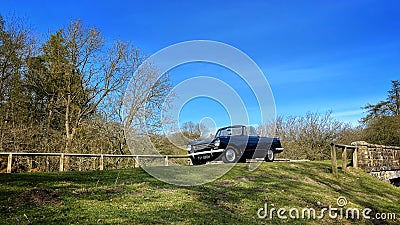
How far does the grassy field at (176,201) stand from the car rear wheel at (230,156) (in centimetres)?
272

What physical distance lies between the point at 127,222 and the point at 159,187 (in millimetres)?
2984

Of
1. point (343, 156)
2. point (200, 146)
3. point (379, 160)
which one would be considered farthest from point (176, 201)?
point (379, 160)

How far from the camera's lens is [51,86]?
70.9ft

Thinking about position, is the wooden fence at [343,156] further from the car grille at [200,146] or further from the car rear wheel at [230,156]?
the car grille at [200,146]

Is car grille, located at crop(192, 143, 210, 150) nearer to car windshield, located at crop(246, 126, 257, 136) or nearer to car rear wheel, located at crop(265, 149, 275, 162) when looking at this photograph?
car windshield, located at crop(246, 126, 257, 136)

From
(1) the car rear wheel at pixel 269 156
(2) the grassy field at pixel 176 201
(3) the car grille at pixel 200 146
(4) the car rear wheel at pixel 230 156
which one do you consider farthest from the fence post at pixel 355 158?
(3) the car grille at pixel 200 146

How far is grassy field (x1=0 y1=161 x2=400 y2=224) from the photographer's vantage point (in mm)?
5012

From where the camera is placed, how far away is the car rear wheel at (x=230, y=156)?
518 inches

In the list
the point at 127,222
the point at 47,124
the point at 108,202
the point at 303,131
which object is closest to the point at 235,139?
the point at 108,202

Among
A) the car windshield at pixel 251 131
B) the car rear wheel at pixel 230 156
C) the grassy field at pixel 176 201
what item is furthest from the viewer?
the car windshield at pixel 251 131

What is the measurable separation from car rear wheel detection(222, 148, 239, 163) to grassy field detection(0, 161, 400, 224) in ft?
8.93

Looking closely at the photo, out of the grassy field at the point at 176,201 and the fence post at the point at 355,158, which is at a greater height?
the fence post at the point at 355,158

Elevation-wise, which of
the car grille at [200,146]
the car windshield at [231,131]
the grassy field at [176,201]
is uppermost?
the car windshield at [231,131]

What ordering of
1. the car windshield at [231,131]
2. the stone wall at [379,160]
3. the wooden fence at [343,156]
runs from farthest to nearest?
the stone wall at [379,160] → the car windshield at [231,131] → the wooden fence at [343,156]
